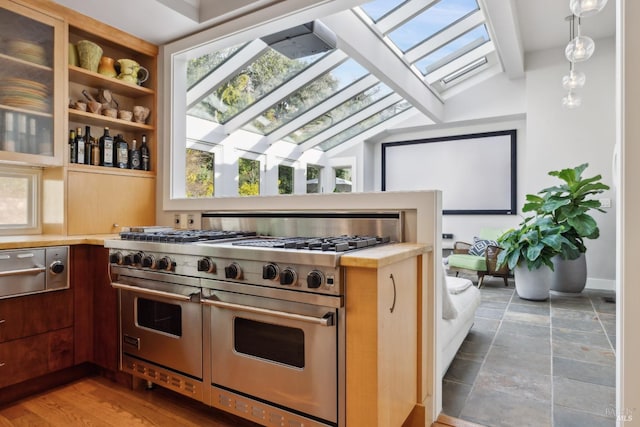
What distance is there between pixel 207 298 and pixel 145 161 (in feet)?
5.42

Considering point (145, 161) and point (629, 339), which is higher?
point (145, 161)

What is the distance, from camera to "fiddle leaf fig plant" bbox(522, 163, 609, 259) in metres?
4.12

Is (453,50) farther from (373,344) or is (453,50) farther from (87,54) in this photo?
(373,344)

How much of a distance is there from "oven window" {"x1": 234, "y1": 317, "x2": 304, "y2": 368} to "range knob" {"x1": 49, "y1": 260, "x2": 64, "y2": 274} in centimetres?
116

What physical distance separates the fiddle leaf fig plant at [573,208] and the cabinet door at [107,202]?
412cm

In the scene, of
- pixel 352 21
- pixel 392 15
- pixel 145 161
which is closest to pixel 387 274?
pixel 145 161

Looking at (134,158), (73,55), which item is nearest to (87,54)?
(73,55)

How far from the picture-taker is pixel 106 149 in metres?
2.65

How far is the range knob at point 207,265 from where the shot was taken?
1710 mm

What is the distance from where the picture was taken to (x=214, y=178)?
213 inches

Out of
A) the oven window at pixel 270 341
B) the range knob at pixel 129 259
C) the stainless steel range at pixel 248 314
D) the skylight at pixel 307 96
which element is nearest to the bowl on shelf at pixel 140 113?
the stainless steel range at pixel 248 314

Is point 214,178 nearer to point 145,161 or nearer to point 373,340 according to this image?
point 145,161

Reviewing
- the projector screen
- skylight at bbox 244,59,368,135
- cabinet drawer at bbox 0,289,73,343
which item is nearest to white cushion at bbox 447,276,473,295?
cabinet drawer at bbox 0,289,73,343

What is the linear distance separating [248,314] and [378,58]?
3.72 m
